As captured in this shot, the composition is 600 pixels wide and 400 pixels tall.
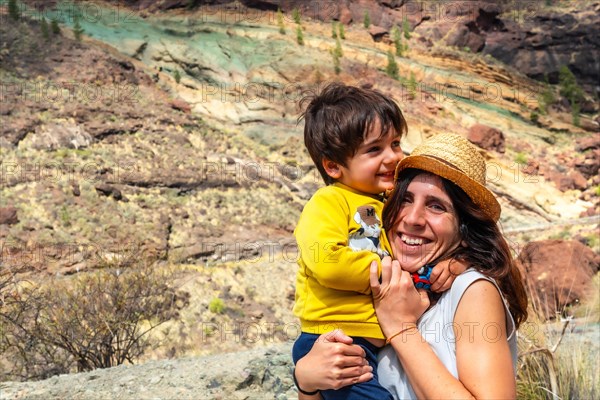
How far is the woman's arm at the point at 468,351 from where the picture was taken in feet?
5.68

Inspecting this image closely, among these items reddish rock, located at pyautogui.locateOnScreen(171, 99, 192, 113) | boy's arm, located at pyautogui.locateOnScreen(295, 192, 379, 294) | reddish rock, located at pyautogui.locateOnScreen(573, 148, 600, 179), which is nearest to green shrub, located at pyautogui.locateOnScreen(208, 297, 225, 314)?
boy's arm, located at pyautogui.locateOnScreen(295, 192, 379, 294)

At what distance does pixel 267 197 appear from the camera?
27250 mm

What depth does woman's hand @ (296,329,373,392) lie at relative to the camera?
2.03 metres

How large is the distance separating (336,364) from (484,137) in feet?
108

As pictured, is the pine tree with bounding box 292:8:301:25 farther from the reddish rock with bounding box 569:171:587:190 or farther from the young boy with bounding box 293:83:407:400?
the young boy with bounding box 293:83:407:400

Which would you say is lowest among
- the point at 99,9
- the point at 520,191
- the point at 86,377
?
the point at 520,191

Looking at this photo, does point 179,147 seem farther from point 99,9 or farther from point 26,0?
point 26,0

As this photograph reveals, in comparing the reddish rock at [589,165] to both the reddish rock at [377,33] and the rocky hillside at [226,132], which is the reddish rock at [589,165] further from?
the reddish rock at [377,33]

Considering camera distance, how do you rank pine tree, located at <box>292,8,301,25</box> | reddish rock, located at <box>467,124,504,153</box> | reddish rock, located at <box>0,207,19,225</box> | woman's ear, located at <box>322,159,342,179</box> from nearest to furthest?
woman's ear, located at <box>322,159,342,179</box> < reddish rock, located at <box>0,207,19,225</box> < reddish rock, located at <box>467,124,504,153</box> < pine tree, located at <box>292,8,301,25</box>

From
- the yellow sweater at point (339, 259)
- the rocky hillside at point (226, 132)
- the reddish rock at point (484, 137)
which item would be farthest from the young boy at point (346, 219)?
the reddish rock at point (484, 137)

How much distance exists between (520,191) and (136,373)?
28400mm

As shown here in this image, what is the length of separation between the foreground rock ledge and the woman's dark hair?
3.35 meters

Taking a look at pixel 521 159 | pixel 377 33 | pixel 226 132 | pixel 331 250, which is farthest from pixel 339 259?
pixel 377 33

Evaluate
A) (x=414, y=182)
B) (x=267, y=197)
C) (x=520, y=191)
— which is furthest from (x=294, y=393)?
(x=520, y=191)
